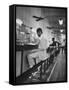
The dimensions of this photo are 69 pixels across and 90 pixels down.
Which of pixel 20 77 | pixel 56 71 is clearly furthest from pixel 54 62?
pixel 20 77

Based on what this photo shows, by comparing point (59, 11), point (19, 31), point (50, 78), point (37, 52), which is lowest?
point (50, 78)

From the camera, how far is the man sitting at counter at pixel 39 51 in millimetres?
5332

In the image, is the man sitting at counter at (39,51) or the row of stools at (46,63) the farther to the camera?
the row of stools at (46,63)

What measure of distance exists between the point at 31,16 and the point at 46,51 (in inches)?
23.9

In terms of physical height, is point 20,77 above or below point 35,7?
below

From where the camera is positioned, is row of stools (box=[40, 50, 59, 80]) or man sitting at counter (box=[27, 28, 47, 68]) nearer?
man sitting at counter (box=[27, 28, 47, 68])

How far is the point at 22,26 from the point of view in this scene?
5.25 meters

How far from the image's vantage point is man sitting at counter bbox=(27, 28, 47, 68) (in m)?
5.33

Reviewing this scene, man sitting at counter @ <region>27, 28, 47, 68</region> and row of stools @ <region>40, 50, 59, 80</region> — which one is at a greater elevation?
man sitting at counter @ <region>27, 28, 47, 68</region>

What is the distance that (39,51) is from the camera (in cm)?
540

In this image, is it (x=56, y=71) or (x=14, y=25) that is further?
(x=56, y=71)

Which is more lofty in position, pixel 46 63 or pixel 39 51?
pixel 39 51

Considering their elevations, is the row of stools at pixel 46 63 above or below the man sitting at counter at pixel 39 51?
below

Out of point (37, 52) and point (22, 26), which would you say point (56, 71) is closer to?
point (37, 52)
